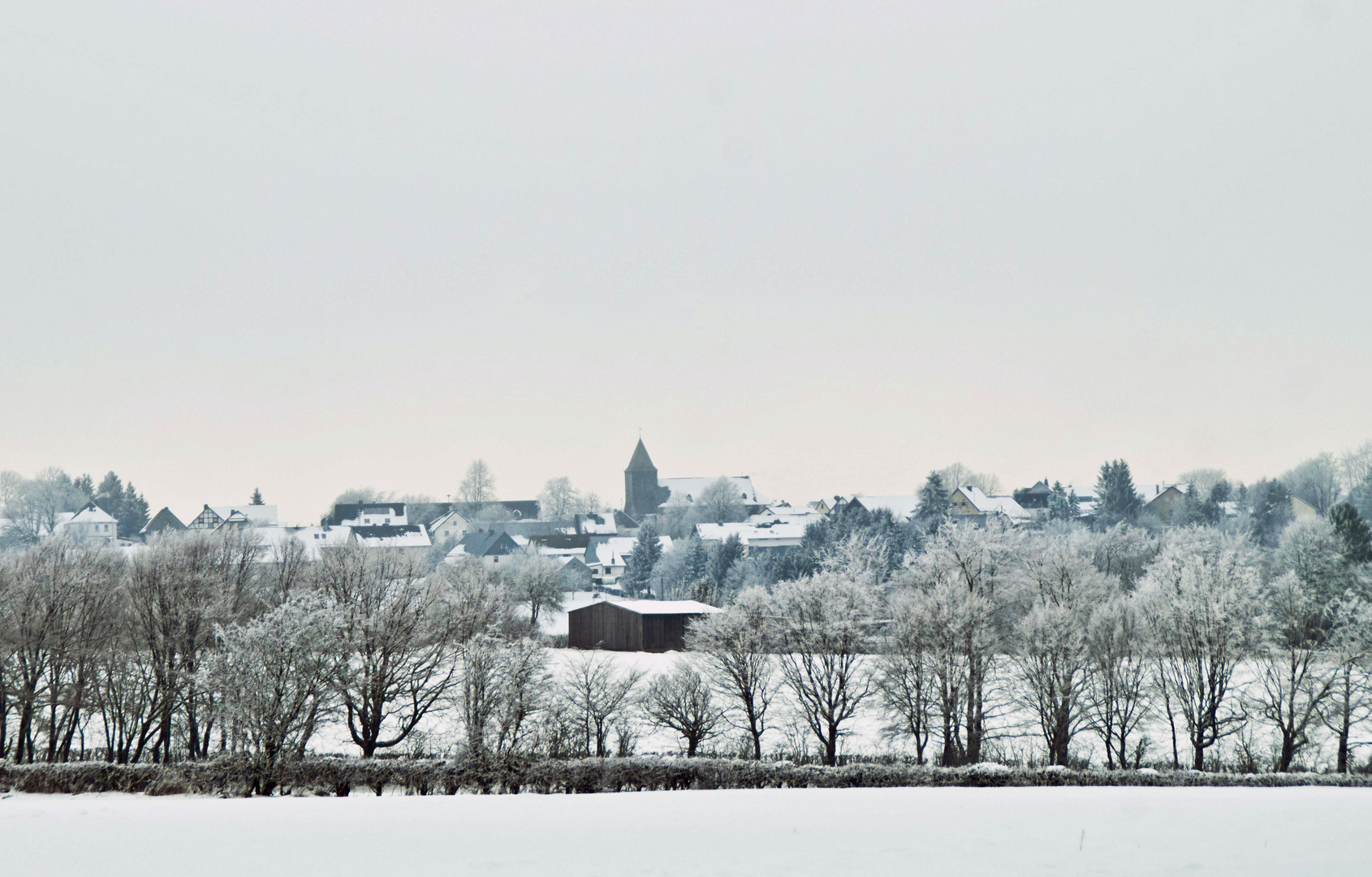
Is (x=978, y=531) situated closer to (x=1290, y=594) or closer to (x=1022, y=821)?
(x=1290, y=594)

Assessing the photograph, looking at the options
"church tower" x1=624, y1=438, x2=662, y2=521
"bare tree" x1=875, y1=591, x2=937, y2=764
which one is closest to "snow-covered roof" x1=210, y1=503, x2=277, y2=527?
"church tower" x1=624, y1=438, x2=662, y2=521

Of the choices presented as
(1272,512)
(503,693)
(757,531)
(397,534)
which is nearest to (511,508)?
(397,534)

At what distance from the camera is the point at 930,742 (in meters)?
37.6

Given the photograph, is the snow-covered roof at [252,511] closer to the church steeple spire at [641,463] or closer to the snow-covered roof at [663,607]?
the church steeple spire at [641,463]

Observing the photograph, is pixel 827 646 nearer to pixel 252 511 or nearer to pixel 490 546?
pixel 490 546

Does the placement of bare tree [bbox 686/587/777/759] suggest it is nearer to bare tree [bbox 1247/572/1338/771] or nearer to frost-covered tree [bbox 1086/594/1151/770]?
frost-covered tree [bbox 1086/594/1151/770]

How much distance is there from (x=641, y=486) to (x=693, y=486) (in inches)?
484

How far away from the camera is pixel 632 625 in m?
58.6

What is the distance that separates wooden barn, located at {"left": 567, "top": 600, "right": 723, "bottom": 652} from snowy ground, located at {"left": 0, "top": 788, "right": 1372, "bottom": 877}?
3789 centimetres

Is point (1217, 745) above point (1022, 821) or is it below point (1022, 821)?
below

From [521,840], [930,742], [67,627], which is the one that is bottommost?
[930,742]

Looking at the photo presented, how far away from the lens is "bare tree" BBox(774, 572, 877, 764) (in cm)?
3469

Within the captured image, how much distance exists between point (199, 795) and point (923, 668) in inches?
917

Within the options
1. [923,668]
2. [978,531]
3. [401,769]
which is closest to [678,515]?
[978,531]
